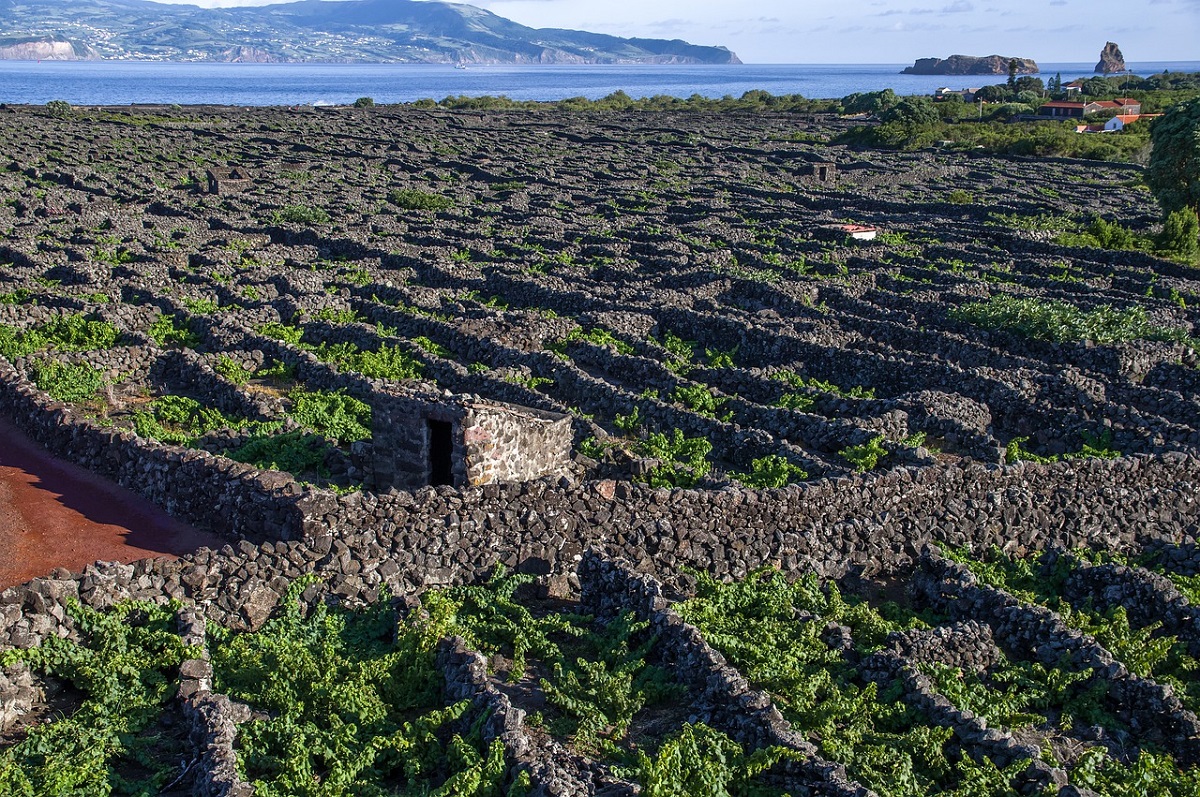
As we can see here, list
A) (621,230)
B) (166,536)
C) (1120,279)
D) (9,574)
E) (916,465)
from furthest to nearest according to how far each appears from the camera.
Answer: (621,230) < (1120,279) < (916,465) < (166,536) < (9,574)

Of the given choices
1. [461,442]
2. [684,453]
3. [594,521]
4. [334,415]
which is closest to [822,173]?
[684,453]

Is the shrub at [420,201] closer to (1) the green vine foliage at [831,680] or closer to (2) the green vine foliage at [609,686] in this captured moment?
(1) the green vine foliage at [831,680]

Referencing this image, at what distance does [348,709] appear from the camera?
1078 cm

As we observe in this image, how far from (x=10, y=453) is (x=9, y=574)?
5387mm

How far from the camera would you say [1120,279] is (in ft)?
112

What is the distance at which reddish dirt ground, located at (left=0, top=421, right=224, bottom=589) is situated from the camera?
48.1 ft

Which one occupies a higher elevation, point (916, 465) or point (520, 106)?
point (520, 106)

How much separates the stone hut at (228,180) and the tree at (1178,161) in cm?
4012

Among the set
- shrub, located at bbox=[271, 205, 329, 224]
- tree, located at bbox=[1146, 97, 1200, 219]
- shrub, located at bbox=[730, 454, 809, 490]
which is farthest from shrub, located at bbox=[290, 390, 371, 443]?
tree, located at bbox=[1146, 97, 1200, 219]

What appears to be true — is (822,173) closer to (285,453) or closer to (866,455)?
(866,455)

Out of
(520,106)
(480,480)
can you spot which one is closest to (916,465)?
(480,480)

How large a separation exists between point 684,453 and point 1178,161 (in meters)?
33.2

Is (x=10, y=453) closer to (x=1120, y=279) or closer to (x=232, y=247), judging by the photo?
(x=232, y=247)

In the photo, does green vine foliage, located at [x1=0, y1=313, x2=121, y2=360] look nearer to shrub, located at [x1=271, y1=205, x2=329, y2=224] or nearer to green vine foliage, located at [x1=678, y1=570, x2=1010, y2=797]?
green vine foliage, located at [x1=678, y1=570, x2=1010, y2=797]
